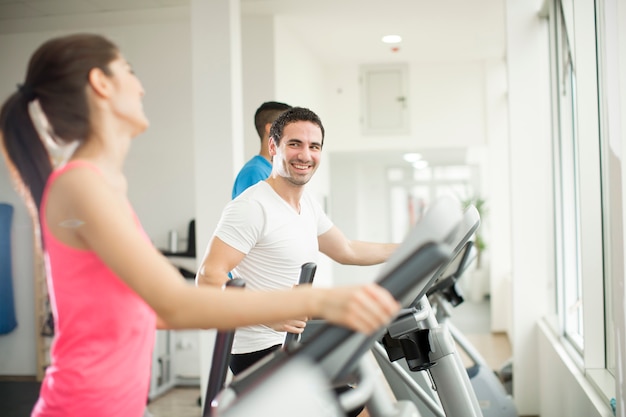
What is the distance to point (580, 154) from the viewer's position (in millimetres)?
3062

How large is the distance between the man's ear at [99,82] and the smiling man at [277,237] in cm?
88

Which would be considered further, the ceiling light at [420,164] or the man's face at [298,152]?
the ceiling light at [420,164]

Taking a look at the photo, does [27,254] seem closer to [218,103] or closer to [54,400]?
[218,103]

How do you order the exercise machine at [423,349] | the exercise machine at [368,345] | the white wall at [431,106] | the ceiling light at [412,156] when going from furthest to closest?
the ceiling light at [412,156], the white wall at [431,106], the exercise machine at [423,349], the exercise machine at [368,345]

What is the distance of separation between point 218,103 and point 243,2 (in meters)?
1.42

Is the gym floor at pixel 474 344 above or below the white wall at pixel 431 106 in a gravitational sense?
below

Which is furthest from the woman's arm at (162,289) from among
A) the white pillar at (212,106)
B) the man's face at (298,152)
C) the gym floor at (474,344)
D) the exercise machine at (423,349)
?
the gym floor at (474,344)

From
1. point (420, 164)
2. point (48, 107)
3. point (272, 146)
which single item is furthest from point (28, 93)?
point (420, 164)

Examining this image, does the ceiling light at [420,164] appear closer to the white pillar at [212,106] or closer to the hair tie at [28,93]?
the white pillar at [212,106]

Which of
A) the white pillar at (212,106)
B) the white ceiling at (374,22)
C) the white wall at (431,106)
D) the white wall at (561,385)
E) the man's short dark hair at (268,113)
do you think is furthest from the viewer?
the white wall at (431,106)

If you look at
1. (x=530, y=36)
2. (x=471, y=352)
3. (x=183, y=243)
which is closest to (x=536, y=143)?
(x=530, y=36)

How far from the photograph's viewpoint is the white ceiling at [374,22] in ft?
16.7

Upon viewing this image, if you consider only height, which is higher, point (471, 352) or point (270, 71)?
point (270, 71)

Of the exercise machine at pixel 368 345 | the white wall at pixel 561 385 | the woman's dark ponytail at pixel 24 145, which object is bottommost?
the white wall at pixel 561 385
